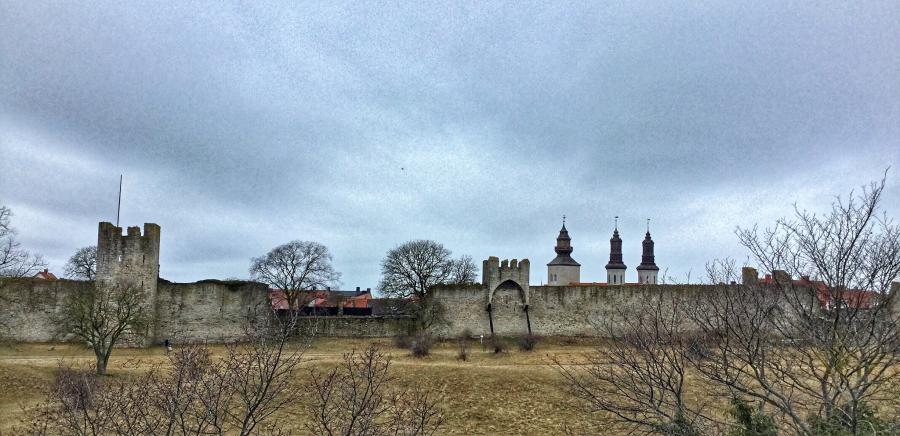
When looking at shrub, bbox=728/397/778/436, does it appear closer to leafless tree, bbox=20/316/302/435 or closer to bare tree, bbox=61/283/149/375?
leafless tree, bbox=20/316/302/435

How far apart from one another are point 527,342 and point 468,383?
9.65m

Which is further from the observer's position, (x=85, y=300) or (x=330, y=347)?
(x=330, y=347)

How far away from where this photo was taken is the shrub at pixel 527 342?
102 ft

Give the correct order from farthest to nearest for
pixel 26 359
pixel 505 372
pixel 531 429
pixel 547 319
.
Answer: pixel 547 319
pixel 26 359
pixel 505 372
pixel 531 429

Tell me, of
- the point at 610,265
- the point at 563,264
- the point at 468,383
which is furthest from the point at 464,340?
the point at 610,265

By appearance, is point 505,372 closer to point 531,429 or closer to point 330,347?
point 531,429

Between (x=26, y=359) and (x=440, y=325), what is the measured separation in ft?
63.0

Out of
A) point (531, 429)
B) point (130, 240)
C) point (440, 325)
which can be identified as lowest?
point (531, 429)

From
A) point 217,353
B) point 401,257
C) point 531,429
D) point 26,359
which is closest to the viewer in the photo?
point 531,429

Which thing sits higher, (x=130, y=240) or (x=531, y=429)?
(x=130, y=240)

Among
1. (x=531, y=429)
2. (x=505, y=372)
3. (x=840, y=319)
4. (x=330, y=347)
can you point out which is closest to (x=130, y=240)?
(x=330, y=347)

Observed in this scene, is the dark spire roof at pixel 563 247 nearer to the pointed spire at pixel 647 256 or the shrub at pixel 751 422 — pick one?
the pointed spire at pixel 647 256

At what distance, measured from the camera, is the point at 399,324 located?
36438mm

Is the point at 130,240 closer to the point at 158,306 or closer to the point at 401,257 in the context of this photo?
the point at 158,306
